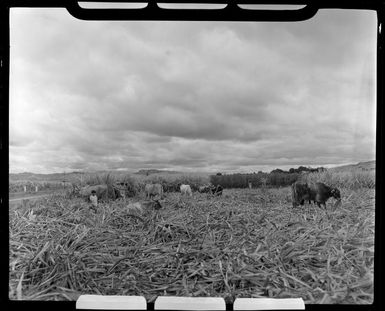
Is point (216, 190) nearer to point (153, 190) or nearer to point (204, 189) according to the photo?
point (204, 189)

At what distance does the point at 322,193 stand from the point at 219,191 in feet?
1.18

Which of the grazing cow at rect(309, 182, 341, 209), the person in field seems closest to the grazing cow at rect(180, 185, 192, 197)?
the person in field

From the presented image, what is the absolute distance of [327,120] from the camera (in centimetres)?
136

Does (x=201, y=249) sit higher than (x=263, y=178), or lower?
lower

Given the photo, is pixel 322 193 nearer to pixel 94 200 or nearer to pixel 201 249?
pixel 201 249

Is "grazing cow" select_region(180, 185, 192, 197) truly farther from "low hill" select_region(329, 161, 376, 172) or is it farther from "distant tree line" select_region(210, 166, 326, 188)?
"low hill" select_region(329, 161, 376, 172)

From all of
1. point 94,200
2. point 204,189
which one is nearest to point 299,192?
point 204,189

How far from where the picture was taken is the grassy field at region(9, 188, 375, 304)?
52.2 inches

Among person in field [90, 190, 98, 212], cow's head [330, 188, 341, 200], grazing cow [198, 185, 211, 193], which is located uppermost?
grazing cow [198, 185, 211, 193]

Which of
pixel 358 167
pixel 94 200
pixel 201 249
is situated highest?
pixel 358 167

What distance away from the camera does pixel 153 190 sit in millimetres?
1414

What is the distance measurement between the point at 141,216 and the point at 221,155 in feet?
1.16
